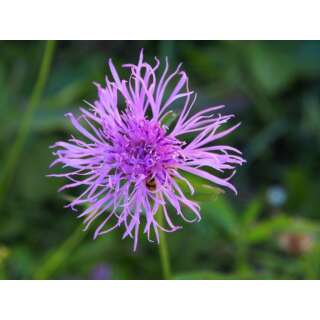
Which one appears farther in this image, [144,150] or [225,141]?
[225,141]

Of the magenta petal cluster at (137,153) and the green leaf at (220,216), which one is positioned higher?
the magenta petal cluster at (137,153)

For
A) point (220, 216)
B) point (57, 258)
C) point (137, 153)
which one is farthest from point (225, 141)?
point (137, 153)

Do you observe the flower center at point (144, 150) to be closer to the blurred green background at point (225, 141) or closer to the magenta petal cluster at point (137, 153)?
the magenta petal cluster at point (137, 153)

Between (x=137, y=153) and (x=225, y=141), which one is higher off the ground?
(x=225, y=141)

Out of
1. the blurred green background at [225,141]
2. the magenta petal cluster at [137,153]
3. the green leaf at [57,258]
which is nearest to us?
the magenta petal cluster at [137,153]

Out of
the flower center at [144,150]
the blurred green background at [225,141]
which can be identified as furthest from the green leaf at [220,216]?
the flower center at [144,150]

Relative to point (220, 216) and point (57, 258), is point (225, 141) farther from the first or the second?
point (57, 258)

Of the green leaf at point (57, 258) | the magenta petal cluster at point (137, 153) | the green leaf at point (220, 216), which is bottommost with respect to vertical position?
the green leaf at point (57, 258)

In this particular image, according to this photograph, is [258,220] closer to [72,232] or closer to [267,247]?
[267,247]
